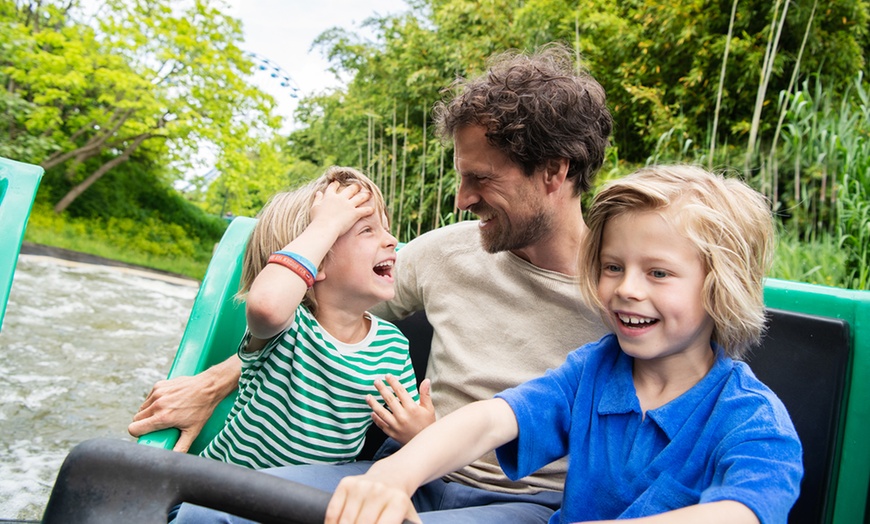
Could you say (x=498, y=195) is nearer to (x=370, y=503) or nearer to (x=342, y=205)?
(x=342, y=205)

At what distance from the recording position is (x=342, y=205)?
4.57ft

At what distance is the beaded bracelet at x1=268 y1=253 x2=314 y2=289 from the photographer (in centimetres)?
125

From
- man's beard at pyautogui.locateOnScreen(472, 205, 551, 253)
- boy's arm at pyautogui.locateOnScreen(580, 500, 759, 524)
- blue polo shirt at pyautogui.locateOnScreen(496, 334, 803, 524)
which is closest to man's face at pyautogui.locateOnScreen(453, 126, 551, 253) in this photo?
man's beard at pyautogui.locateOnScreen(472, 205, 551, 253)

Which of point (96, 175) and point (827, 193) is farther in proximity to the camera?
point (96, 175)

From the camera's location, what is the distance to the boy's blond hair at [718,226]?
982mm

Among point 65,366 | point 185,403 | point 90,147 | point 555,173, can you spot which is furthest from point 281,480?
point 90,147

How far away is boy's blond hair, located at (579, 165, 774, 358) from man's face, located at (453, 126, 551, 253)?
399mm

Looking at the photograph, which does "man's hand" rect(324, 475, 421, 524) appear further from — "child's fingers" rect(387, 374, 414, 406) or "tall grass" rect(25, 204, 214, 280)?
"tall grass" rect(25, 204, 214, 280)

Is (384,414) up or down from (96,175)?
up

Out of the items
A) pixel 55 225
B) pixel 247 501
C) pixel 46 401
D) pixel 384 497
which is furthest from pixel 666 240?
pixel 55 225

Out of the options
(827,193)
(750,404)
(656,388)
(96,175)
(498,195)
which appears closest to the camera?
(750,404)

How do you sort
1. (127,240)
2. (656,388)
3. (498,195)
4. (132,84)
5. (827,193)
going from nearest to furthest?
(656,388) → (498,195) → (827,193) → (132,84) → (127,240)

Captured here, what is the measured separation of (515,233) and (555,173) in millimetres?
186

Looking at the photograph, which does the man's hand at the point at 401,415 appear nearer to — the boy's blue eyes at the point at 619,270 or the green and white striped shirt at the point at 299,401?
the green and white striped shirt at the point at 299,401
